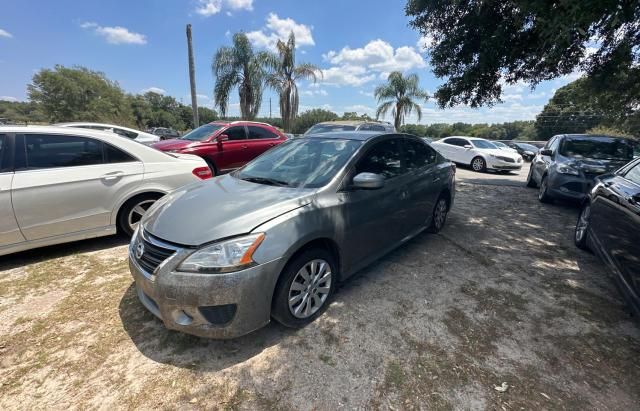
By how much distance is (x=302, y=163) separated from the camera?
3.15 m

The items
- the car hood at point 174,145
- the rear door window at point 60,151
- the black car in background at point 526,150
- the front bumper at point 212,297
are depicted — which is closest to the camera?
the front bumper at point 212,297

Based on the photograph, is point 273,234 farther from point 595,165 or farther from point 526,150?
point 526,150

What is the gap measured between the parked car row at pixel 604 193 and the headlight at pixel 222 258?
2.97 metres

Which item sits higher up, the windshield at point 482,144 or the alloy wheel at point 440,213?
the windshield at point 482,144

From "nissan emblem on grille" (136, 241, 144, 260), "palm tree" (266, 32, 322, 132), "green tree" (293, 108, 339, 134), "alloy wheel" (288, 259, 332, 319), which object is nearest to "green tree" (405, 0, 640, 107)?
"alloy wheel" (288, 259, 332, 319)

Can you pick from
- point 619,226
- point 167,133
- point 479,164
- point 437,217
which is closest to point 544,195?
point 437,217

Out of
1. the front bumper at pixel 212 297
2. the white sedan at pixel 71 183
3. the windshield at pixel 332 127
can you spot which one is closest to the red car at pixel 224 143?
the windshield at pixel 332 127

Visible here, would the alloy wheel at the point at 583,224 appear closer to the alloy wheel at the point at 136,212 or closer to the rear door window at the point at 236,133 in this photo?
the alloy wheel at the point at 136,212

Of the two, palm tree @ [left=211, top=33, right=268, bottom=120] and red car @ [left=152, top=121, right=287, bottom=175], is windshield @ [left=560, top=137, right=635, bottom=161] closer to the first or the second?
red car @ [left=152, top=121, right=287, bottom=175]

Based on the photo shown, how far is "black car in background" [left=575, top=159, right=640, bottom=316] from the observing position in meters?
2.45

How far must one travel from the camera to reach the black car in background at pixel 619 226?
2.45m

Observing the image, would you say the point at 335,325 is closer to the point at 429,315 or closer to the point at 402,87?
the point at 429,315

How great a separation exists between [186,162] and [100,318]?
7.99ft

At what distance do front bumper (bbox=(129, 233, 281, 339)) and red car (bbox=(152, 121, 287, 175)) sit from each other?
5.19 meters
